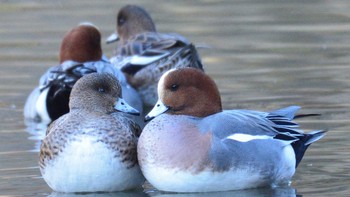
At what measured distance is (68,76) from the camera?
1016 cm

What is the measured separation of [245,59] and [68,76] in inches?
121

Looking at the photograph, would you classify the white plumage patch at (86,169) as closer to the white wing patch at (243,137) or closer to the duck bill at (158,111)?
the duck bill at (158,111)

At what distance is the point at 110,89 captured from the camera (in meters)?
7.46

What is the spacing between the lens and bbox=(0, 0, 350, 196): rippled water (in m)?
→ 7.90

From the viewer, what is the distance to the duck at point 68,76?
10234 mm

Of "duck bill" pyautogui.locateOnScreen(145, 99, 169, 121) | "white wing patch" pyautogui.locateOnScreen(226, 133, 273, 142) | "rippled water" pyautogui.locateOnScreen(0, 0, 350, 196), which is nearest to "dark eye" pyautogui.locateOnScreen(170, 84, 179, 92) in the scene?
"duck bill" pyautogui.locateOnScreen(145, 99, 169, 121)

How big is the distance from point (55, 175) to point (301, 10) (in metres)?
9.73

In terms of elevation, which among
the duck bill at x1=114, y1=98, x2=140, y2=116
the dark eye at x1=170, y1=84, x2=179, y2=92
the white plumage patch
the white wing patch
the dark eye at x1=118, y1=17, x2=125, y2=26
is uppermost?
the dark eye at x1=170, y1=84, x2=179, y2=92

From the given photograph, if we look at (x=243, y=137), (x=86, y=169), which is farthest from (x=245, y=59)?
(x=86, y=169)

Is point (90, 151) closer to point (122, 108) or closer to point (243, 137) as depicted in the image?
point (122, 108)

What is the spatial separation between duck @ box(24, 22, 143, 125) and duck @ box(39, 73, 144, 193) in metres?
2.73

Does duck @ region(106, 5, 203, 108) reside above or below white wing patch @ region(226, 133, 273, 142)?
below

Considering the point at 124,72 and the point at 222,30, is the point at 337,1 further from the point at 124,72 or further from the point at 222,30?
the point at 124,72

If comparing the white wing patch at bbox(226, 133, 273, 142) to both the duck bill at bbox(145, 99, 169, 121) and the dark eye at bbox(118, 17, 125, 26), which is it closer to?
the duck bill at bbox(145, 99, 169, 121)
